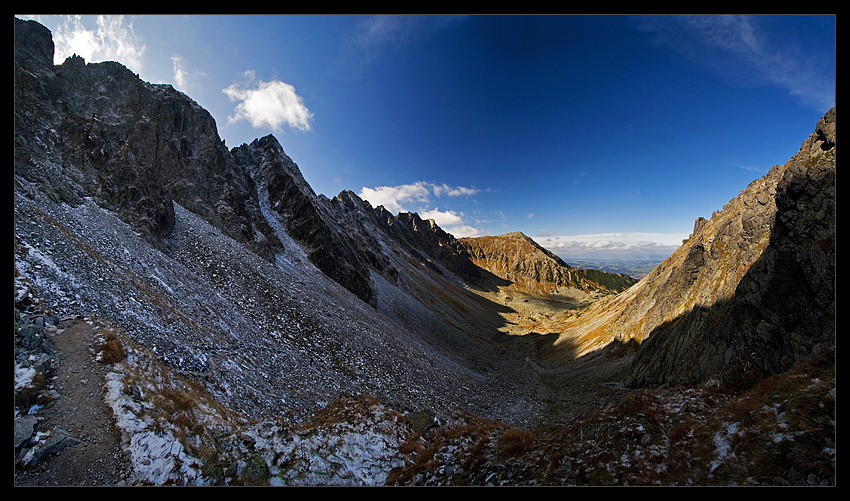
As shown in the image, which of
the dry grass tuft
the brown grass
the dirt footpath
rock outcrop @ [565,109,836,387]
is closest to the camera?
the dirt footpath

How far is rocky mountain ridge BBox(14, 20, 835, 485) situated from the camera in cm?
877

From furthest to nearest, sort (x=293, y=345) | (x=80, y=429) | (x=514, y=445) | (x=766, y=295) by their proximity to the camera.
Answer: (x=293, y=345) < (x=766, y=295) < (x=514, y=445) < (x=80, y=429)

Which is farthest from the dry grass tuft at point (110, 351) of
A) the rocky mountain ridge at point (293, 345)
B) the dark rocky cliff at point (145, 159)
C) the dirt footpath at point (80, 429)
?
the dark rocky cliff at point (145, 159)

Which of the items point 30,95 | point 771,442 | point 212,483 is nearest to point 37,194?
point 30,95

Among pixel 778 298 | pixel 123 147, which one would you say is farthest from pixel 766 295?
pixel 123 147

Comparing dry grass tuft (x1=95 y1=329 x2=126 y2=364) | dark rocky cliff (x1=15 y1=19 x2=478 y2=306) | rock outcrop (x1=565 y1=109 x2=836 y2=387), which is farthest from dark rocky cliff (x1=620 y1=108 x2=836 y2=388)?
dark rocky cliff (x1=15 y1=19 x2=478 y2=306)

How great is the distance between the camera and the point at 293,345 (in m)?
22.8

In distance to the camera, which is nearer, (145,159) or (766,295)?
(766,295)

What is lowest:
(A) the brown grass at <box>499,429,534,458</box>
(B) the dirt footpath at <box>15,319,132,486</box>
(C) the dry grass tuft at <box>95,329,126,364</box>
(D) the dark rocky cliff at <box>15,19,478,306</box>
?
(A) the brown grass at <box>499,429,534,458</box>

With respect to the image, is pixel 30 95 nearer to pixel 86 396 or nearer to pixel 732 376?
pixel 86 396

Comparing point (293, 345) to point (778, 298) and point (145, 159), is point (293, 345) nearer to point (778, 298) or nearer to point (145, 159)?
point (778, 298)

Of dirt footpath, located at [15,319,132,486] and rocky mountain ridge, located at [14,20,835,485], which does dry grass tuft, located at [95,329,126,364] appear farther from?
dirt footpath, located at [15,319,132,486]

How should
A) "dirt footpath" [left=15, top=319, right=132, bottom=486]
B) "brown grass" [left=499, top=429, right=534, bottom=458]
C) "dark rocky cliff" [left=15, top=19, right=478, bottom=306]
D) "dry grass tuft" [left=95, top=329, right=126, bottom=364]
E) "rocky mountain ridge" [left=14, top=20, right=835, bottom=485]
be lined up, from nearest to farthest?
"dirt footpath" [left=15, top=319, right=132, bottom=486]
"rocky mountain ridge" [left=14, top=20, right=835, bottom=485]
"dry grass tuft" [left=95, top=329, right=126, bottom=364]
"brown grass" [left=499, top=429, right=534, bottom=458]
"dark rocky cliff" [left=15, top=19, right=478, bottom=306]

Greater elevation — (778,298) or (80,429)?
(778,298)
